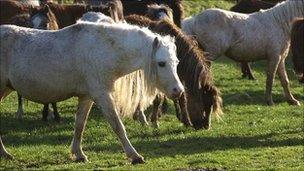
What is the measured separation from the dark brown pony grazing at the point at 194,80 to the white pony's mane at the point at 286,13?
4871 mm

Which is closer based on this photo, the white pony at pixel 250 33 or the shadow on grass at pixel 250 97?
→ the white pony at pixel 250 33

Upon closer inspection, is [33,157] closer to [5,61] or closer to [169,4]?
[5,61]

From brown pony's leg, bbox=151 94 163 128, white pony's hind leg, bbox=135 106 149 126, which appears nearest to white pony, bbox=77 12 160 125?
brown pony's leg, bbox=151 94 163 128

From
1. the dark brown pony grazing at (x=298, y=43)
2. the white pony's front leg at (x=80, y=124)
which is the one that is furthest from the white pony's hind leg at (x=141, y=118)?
the white pony's front leg at (x=80, y=124)

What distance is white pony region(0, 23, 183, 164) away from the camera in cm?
974

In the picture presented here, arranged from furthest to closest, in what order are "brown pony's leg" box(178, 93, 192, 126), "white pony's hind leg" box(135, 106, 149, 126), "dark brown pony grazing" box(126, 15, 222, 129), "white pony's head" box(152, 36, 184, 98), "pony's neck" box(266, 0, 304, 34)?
1. "pony's neck" box(266, 0, 304, 34)
2. "white pony's hind leg" box(135, 106, 149, 126)
3. "brown pony's leg" box(178, 93, 192, 126)
4. "dark brown pony grazing" box(126, 15, 222, 129)
5. "white pony's head" box(152, 36, 184, 98)

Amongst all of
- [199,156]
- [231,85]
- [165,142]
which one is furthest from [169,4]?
[199,156]

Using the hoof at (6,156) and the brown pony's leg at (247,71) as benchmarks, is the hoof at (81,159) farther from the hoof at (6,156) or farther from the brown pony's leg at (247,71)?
the brown pony's leg at (247,71)

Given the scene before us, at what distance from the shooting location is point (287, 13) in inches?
710

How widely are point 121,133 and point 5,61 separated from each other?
216cm

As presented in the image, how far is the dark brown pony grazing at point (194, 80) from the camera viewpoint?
1327 centimetres

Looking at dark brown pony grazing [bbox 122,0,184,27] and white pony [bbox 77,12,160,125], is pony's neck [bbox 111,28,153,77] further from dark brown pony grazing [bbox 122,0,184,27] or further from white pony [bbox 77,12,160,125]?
dark brown pony grazing [bbox 122,0,184,27]

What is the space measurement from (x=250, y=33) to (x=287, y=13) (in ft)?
3.91

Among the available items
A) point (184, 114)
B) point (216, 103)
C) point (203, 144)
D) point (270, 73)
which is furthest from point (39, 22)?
point (270, 73)
